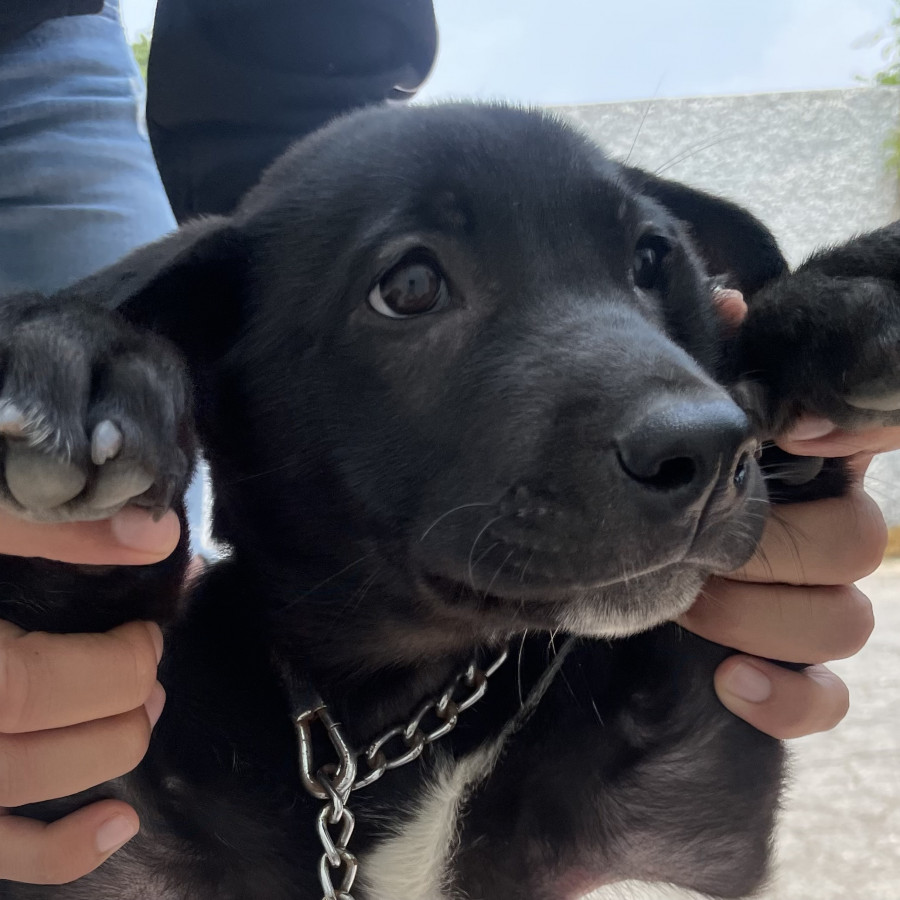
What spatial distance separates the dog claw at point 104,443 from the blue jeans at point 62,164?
998 millimetres

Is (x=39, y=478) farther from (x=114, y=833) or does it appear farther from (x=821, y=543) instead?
(x=821, y=543)

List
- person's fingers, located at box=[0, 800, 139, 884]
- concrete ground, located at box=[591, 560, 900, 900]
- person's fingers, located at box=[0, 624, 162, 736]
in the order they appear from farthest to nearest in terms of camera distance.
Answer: concrete ground, located at box=[591, 560, 900, 900] < person's fingers, located at box=[0, 800, 139, 884] < person's fingers, located at box=[0, 624, 162, 736]

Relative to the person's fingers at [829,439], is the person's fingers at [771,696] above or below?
below

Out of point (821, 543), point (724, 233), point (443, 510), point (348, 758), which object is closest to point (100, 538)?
point (443, 510)

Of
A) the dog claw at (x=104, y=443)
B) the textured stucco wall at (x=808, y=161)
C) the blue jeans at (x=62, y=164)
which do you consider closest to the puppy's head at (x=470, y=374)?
the dog claw at (x=104, y=443)

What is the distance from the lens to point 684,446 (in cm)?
75

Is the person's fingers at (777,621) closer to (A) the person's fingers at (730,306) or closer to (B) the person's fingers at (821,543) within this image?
(B) the person's fingers at (821,543)

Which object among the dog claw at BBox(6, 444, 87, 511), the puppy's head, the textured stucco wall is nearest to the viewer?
the dog claw at BBox(6, 444, 87, 511)

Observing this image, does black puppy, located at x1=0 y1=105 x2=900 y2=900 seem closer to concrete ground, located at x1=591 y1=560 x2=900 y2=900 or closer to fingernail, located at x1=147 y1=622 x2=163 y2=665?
fingernail, located at x1=147 y1=622 x2=163 y2=665

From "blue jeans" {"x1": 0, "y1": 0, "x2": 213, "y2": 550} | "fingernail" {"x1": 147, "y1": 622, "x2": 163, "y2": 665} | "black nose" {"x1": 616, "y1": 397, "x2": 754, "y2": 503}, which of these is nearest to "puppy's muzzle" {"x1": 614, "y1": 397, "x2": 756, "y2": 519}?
"black nose" {"x1": 616, "y1": 397, "x2": 754, "y2": 503}

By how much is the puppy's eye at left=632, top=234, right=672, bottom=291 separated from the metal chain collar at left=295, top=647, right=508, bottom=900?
543 mm

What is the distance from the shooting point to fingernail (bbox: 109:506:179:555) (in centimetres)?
79

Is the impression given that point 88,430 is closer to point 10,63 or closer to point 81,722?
point 81,722

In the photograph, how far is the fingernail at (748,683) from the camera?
1150mm
